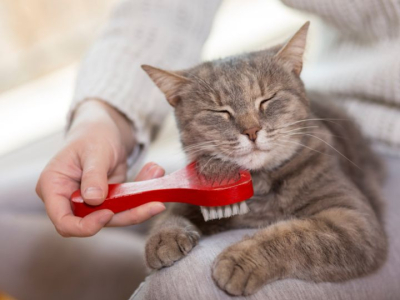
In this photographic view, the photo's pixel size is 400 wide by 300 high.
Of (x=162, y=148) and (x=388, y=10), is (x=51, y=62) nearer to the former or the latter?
(x=162, y=148)

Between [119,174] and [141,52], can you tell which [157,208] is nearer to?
[119,174]

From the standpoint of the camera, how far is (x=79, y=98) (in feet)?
4.49

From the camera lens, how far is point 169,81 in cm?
118

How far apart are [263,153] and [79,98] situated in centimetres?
66

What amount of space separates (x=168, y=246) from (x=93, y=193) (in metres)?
0.20

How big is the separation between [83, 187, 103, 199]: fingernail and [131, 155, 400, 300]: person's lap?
21 cm

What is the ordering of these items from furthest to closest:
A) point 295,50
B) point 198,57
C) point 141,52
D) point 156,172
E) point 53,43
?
1. point 53,43
2. point 198,57
3. point 141,52
4. point 295,50
5. point 156,172

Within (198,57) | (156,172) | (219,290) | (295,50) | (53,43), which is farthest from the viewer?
(53,43)

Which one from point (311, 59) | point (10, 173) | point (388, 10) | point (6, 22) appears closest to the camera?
point (388, 10)

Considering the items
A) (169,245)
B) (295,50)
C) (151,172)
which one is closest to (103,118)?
(151,172)

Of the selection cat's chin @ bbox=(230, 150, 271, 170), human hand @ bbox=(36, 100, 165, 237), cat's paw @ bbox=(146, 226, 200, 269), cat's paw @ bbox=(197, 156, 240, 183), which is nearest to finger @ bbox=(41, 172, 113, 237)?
human hand @ bbox=(36, 100, 165, 237)

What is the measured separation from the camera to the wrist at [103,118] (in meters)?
1.23

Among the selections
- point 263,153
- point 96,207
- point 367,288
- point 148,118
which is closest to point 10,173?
point 148,118

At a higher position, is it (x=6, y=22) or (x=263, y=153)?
(x=6, y=22)
